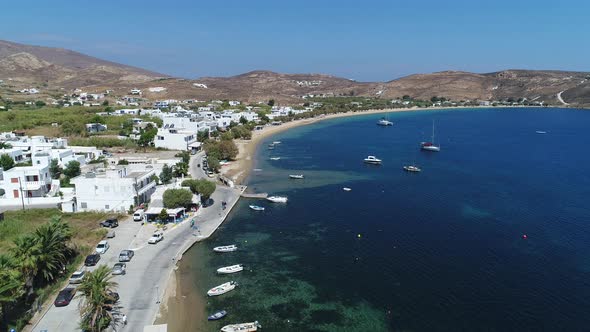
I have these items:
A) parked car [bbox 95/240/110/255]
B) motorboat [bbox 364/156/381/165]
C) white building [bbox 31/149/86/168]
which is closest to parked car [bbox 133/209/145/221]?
parked car [bbox 95/240/110/255]

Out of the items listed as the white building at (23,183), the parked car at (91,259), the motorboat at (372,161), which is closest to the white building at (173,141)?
the motorboat at (372,161)

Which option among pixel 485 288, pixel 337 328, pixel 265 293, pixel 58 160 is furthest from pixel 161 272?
pixel 58 160

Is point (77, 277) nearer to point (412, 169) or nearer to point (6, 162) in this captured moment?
point (6, 162)

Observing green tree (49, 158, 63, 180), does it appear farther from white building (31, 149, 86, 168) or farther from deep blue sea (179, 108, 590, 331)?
deep blue sea (179, 108, 590, 331)

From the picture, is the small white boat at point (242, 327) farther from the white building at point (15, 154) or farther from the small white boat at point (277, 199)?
the white building at point (15, 154)

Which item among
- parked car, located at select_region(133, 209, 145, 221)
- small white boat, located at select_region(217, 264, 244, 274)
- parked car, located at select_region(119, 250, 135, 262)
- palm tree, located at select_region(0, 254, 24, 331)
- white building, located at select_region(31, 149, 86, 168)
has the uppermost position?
white building, located at select_region(31, 149, 86, 168)

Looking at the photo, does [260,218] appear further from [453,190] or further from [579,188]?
[579,188]
